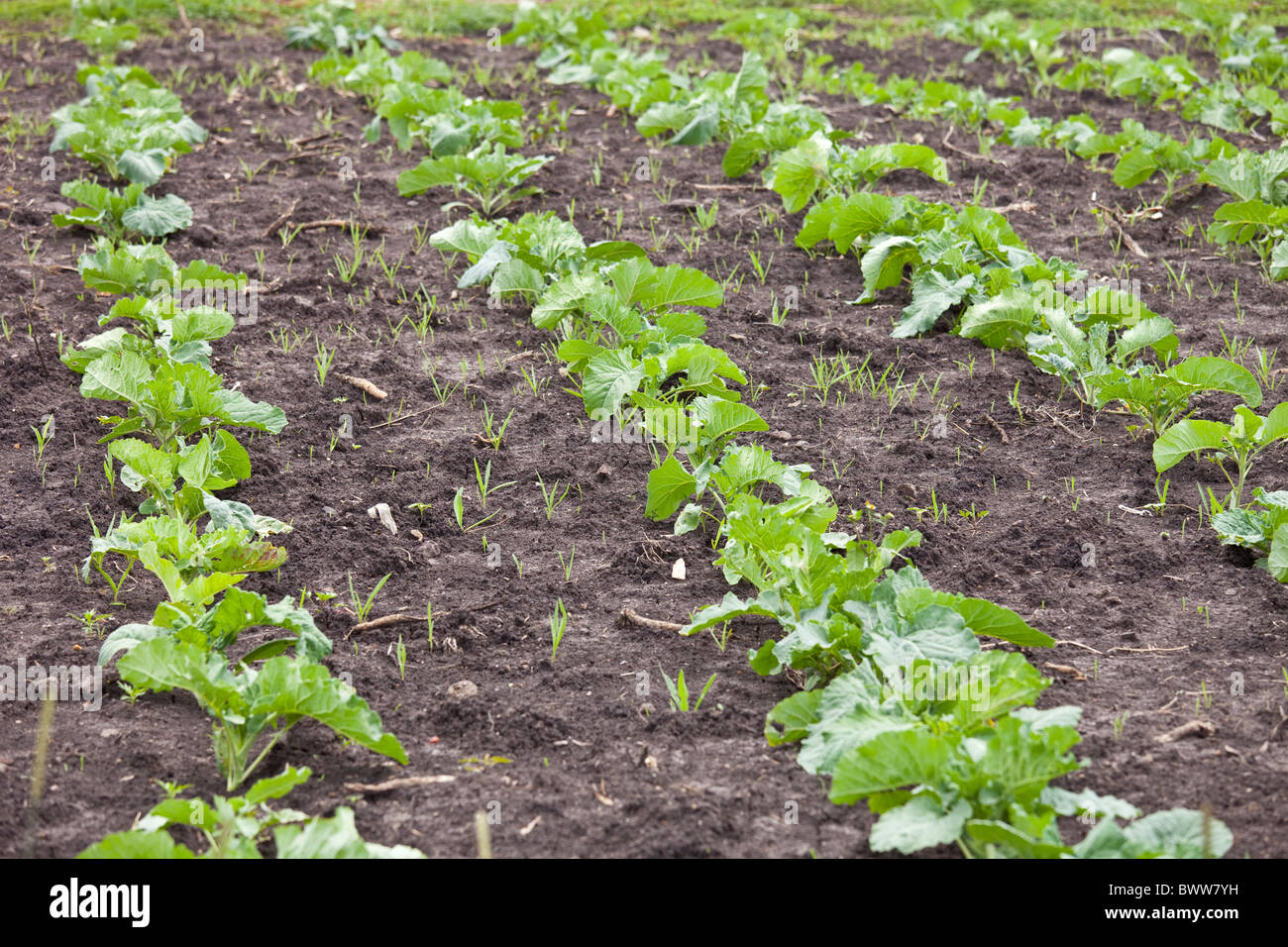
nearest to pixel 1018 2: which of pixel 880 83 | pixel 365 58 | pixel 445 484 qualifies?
pixel 880 83

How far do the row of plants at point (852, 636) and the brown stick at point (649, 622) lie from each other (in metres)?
0.13

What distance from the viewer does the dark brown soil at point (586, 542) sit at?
2393 millimetres

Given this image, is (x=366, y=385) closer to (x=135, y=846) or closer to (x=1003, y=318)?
(x=1003, y=318)

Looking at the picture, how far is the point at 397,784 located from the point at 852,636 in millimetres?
1010

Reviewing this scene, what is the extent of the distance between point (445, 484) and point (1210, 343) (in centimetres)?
292

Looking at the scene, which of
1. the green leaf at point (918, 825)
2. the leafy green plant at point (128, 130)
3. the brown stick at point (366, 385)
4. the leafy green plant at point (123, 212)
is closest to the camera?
the green leaf at point (918, 825)

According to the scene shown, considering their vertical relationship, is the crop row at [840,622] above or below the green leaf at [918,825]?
above

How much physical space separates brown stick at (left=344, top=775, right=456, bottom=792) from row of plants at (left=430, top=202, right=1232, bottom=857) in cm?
69

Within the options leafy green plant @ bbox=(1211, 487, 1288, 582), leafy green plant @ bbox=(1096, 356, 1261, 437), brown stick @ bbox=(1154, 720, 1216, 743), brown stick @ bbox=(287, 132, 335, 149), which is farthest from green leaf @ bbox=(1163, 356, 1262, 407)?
brown stick @ bbox=(287, 132, 335, 149)

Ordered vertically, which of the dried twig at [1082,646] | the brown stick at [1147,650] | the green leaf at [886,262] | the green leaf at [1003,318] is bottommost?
the brown stick at [1147,650]

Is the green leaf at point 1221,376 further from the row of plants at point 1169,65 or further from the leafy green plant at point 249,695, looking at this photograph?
the row of plants at point 1169,65

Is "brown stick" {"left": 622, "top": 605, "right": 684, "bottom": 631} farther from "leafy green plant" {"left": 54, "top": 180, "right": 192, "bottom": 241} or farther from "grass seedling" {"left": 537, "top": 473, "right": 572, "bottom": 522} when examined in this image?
"leafy green plant" {"left": 54, "top": 180, "right": 192, "bottom": 241}

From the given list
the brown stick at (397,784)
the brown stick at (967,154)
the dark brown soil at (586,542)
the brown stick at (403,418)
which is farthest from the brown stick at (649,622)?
A: the brown stick at (967,154)

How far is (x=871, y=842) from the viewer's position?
2.06 metres
